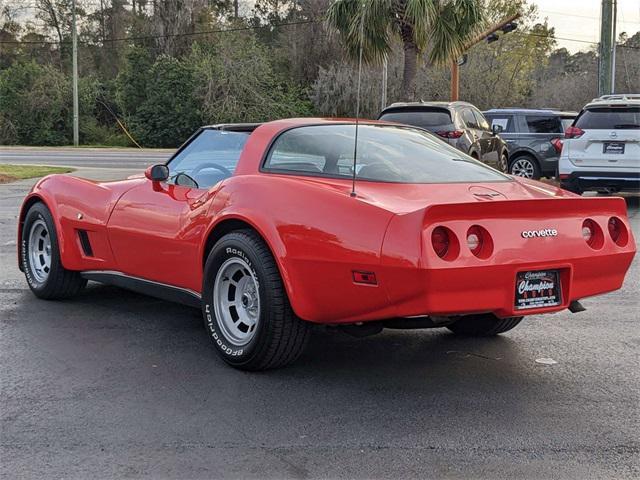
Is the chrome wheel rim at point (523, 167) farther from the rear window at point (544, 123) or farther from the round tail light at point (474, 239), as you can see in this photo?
the round tail light at point (474, 239)

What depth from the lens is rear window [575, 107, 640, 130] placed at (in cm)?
1251

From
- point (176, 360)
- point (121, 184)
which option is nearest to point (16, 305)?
point (121, 184)

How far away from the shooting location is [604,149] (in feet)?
41.9

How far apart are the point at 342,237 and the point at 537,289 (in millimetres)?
1027

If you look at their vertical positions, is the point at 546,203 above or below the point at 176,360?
above

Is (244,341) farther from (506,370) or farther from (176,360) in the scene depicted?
(506,370)

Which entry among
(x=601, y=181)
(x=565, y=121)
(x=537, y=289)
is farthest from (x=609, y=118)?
(x=537, y=289)

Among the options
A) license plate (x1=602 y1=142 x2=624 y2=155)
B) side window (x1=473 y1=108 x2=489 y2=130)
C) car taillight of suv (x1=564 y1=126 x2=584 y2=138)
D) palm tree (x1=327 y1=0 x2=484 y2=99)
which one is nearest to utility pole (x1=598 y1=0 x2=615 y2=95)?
palm tree (x1=327 y1=0 x2=484 y2=99)

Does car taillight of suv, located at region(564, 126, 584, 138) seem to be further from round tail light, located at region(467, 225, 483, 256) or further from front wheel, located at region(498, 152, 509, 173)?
round tail light, located at region(467, 225, 483, 256)

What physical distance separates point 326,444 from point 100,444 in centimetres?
99

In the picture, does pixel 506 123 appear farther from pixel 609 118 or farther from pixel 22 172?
pixel 22 172

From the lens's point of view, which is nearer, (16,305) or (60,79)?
(16,305)

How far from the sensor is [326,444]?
350cm

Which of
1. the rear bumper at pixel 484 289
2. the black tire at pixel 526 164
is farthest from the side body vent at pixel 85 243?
the black tire at pixel 526 164
